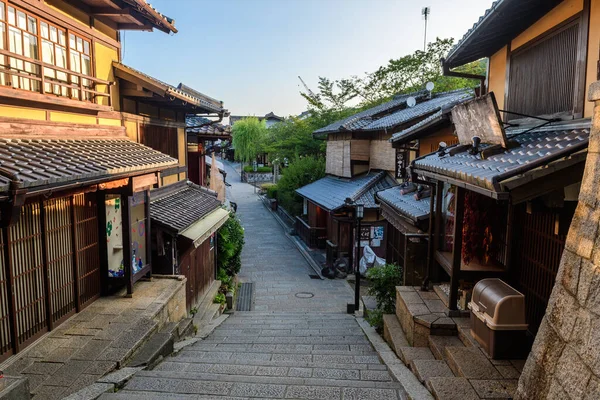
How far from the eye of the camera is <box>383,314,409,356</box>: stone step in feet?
28.6

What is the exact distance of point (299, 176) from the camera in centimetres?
3378

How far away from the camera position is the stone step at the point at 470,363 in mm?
5930

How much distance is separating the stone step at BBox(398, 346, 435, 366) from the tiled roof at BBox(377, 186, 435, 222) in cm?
370

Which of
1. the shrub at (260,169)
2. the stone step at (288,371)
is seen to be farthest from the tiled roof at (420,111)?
the shrub at (260,169)

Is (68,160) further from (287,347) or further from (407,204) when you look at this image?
(407,204)

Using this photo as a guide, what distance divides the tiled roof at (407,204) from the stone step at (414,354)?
12.1 feet

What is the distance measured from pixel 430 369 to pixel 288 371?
223 cm

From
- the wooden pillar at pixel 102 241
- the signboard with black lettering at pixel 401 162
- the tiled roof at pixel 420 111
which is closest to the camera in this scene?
the wooden pillar at pixel 102 241

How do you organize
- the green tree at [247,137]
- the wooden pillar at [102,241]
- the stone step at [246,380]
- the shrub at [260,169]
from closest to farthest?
the stone step at [246,380]
the wooden pillar at [102,241]
the green tree at [247,137]
the shrub at [260,169]

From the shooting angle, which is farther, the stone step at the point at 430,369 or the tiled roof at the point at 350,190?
the tiled roof at the point at 350,190

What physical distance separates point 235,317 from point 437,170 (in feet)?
31.1

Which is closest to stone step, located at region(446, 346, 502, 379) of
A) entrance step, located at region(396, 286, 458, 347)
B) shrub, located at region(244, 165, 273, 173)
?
entrance step, located at region(396, 286, 458, 347)

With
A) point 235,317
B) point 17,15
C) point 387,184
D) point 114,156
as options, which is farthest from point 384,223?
point 17,15

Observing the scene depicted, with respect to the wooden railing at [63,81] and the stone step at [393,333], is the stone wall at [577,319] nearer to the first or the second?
the stone step at [393,333]
